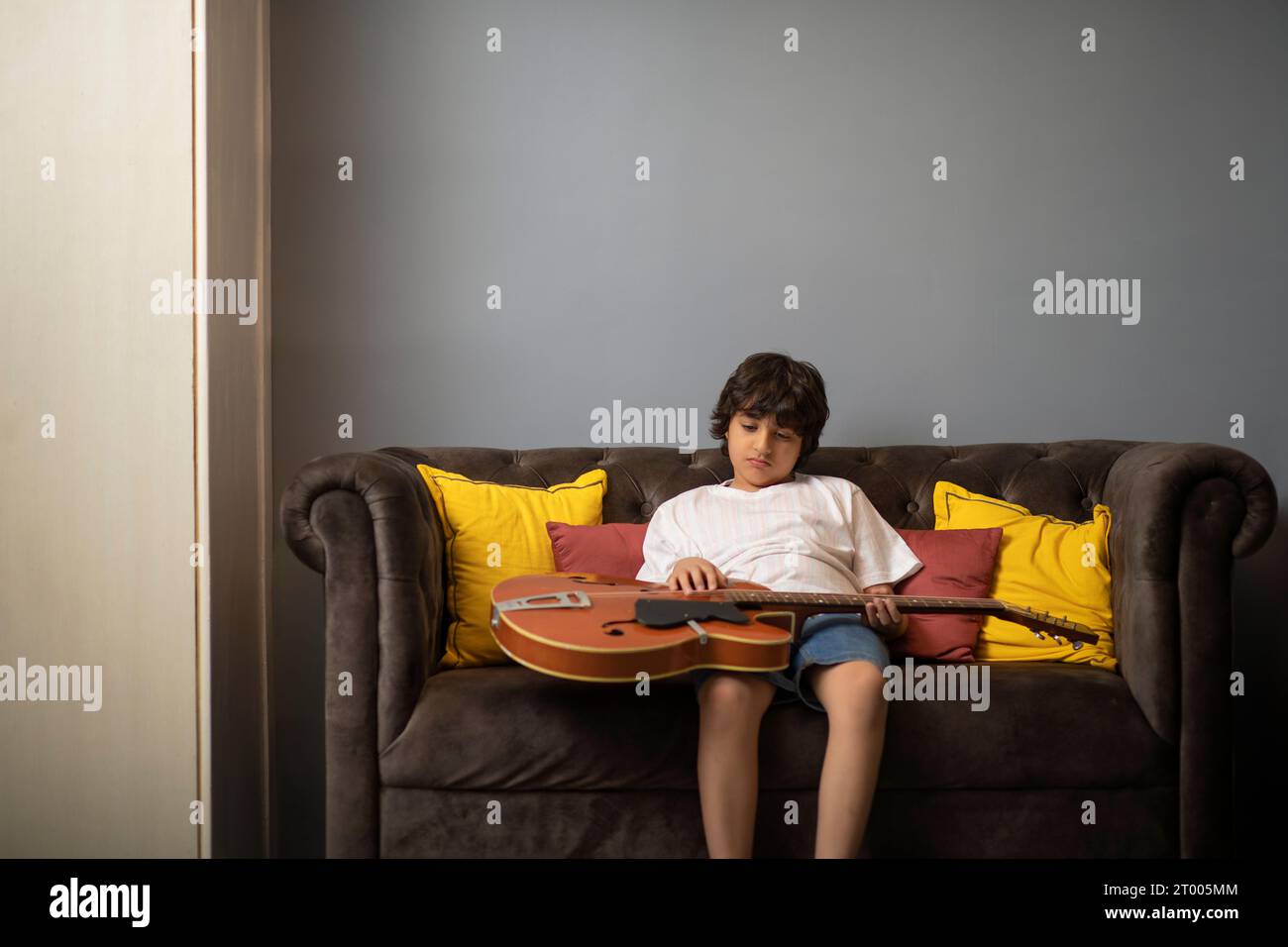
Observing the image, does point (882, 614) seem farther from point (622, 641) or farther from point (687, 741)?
point (622, 641)

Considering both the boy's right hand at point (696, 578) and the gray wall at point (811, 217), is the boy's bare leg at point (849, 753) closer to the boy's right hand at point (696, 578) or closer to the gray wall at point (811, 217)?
the boy's right hand at point (696, 578)

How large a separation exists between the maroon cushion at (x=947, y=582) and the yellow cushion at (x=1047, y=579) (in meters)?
0.04

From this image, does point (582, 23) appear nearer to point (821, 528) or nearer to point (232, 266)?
point (232, 266)

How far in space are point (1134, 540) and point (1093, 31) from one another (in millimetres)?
1511

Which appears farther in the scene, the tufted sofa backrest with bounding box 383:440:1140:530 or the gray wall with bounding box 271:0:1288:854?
the gray wall with bounding box 271:0:1288:854

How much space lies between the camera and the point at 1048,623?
1.63 metres

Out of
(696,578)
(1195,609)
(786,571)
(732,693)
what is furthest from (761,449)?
(1195,609)

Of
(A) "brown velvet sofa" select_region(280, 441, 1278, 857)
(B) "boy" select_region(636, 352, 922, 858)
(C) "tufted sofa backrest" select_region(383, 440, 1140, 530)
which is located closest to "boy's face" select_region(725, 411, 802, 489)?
(B) "boy" select_region(636, 352, 922, 858)

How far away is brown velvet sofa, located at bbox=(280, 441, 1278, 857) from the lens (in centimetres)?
161

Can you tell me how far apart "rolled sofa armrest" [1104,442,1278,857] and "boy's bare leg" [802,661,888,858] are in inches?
20.9

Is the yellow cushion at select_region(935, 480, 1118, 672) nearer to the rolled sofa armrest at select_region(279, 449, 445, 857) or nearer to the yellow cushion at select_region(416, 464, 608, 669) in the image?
the yellow cushion at select_region(416, 464, 608, 669)

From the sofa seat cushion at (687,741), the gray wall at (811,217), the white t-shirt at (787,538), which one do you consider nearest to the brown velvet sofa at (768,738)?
the sofa seat cushion at (687,741)

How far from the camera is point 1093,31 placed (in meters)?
2.48
